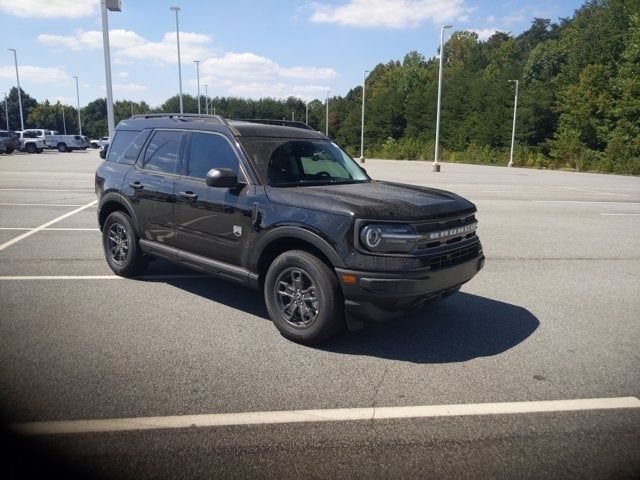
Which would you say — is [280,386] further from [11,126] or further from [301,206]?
[11,126]

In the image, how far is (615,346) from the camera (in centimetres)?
459

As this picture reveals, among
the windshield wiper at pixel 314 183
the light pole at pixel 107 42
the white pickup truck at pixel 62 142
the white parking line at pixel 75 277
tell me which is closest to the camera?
the windshield wiper at pixel 314 183

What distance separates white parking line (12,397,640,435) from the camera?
3123 mm

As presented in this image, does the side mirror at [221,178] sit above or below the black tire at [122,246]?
above

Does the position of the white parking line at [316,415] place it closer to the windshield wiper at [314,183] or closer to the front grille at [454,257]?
the front grille at [454,257]

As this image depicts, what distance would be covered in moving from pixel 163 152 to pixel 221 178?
1564 mm

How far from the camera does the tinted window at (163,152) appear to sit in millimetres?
5664

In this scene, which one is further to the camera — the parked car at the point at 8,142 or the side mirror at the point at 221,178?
the parked car at the point at 8,142

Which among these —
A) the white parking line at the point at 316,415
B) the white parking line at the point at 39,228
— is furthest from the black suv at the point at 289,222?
the white parking line at the point at 39,228

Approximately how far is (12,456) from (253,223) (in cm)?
249

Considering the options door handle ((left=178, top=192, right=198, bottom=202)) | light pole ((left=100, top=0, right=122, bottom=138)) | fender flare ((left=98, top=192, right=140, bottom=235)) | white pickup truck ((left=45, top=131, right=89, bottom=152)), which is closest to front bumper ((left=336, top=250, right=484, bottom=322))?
door handle ((left=178, top=192, right=198, bottom=202))

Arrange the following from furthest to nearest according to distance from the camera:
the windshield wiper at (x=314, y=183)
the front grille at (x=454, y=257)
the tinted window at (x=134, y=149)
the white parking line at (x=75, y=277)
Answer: the white parking line at (x=75, y=277) → the tinted window at (x=134, y=149) → the windshield wiper at (x=314, y=183) → the front grille at (x=454, y=257)

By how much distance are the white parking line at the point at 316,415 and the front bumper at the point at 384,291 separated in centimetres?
85

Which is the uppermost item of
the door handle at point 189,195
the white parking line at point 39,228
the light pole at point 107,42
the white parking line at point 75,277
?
the light pole at point 107,42
